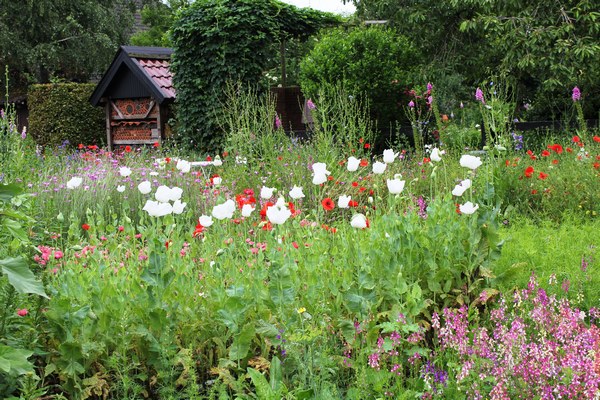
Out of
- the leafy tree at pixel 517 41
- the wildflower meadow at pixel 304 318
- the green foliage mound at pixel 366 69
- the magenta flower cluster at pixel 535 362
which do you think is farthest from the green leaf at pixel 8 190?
the green foliage mound at pixel 366 69

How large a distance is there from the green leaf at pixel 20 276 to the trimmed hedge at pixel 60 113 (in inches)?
592

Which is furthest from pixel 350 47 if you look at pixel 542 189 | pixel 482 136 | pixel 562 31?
pixel 542 189

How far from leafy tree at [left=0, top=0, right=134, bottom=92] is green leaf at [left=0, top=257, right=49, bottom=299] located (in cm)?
1949

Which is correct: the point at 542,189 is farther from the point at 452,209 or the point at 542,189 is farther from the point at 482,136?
the point at 482,136

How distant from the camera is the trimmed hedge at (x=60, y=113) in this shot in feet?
54.8

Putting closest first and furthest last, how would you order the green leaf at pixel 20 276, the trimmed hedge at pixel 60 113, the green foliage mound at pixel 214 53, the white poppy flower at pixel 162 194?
1. the green leaf at pixel 20 276
2. the white poppy flower at pixel 162 194
3. the green foliage mound at pixel 214 53
4. the trimmed hedge at pixel 60 113

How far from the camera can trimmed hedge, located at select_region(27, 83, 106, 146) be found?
16.7 m

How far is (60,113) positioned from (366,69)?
8925 mm

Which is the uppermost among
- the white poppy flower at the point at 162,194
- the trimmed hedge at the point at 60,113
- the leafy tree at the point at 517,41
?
the leafy tree at the point at 517,41

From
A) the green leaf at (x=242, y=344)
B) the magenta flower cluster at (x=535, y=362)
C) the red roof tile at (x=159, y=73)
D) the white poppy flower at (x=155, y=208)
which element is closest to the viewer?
the magenta flower cluster at (x=535, y=362)

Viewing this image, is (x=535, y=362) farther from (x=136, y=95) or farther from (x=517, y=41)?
(x=136, y=95)

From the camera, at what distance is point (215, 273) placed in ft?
11.5

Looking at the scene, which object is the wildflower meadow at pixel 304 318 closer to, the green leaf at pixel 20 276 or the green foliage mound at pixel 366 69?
the green leaf at pixel 20 276

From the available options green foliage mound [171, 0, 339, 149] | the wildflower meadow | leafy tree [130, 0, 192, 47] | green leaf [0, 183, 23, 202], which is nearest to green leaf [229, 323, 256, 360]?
the wildflower meadow
